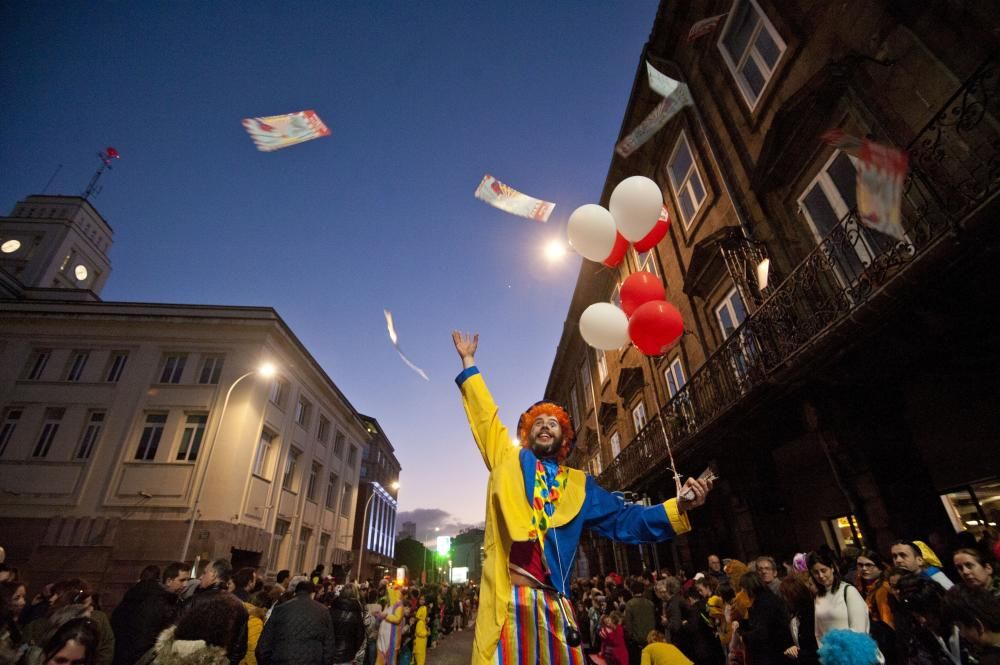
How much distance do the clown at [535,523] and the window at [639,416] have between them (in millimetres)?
12234

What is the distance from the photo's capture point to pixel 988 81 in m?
4.73

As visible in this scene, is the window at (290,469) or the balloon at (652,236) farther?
the window at (290,469)

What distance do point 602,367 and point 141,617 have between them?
54.4 ft

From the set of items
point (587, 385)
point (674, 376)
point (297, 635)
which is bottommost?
point (297, 635)

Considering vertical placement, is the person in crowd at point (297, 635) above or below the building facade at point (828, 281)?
below

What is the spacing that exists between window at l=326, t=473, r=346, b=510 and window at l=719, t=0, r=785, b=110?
95.1 feet

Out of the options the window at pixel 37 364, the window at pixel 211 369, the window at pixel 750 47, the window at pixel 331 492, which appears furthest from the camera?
the window at pixel 331 492

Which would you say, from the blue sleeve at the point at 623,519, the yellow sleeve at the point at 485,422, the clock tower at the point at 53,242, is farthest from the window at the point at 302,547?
the clock tower at the point at 53,242

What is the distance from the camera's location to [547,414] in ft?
8.70

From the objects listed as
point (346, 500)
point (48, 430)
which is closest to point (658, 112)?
point (48, 430)

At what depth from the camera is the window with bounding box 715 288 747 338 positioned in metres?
9.30

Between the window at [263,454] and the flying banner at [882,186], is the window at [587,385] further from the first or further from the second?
the flying banner at [882,186]

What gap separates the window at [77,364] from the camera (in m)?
19.4

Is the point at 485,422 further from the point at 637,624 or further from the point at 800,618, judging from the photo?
the point at 637,624
